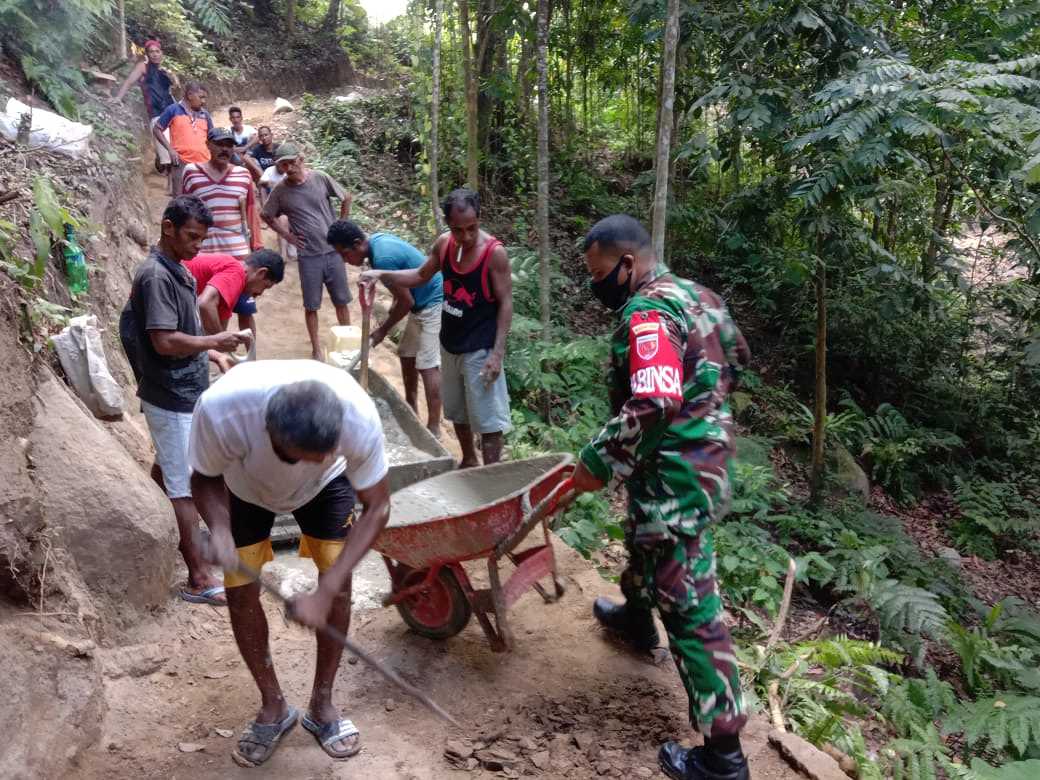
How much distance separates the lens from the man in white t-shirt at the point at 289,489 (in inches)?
98.6

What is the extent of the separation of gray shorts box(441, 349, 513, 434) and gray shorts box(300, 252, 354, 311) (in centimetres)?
224

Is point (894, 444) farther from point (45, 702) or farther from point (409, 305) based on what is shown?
point (45, 702)

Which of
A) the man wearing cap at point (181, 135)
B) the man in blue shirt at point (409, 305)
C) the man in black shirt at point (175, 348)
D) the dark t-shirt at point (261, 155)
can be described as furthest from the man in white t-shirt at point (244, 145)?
the man in black shirt at point (175, 348)

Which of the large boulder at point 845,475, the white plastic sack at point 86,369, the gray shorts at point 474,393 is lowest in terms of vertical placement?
the large boulder at point 845,475

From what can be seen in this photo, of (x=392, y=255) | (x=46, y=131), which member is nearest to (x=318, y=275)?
(x=392, y=255)

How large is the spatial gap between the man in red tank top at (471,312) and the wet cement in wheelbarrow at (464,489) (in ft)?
2.91

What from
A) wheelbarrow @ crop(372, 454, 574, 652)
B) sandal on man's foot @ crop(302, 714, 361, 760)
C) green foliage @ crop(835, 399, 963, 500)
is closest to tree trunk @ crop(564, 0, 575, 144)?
green foliage @ crop(835, 399, 963, 500)

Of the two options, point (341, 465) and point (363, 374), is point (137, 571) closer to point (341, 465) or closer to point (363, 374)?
point (341, 465)

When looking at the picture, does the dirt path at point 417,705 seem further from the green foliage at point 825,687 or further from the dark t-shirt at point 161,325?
the dark t-shirt at point 161,325

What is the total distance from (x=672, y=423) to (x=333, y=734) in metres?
1.77

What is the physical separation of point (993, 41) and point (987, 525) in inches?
192

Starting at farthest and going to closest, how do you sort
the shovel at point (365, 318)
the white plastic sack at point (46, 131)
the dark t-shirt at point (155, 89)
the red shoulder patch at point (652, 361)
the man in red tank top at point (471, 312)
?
the dark t-shirt at point (155, 89) < the white plastic sack at point (46, 131) < the shovel at point (365, 318) < the man in red tank top at point (471, 312) < the red shoulder patch at point (652, 361)

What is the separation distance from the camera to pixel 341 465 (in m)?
3.15

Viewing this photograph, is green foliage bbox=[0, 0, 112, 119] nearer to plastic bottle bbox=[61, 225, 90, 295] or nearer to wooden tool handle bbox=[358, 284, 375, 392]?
plastic bottle bbox=[61, 225, 90, 295]
